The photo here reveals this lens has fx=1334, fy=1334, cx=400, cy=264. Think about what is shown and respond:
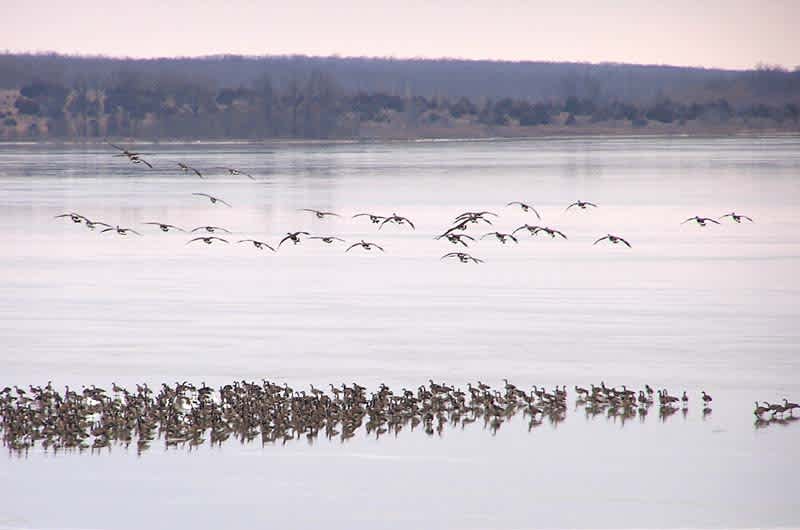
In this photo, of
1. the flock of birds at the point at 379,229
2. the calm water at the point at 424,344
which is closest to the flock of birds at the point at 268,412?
the calm water at the point at 424,344

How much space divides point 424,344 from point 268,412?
272 inches

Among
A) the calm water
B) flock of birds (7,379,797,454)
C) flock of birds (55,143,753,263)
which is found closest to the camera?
the calm water

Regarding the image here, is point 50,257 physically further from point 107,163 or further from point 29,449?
point 107,163

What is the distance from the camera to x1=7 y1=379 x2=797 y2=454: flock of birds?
17.5m

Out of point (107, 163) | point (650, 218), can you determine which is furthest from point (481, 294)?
point (107, 163)

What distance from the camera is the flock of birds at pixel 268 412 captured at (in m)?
17.5

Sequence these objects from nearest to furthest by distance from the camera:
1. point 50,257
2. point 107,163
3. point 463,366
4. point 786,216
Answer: point 463,366
point 50,257
point 786,216
point 107,163

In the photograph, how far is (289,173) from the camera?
82.5m

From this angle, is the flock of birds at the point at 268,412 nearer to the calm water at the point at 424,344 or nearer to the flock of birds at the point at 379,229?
the calm water at the point at 424,344

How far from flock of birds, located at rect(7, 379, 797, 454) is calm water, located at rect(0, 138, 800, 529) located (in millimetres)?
386

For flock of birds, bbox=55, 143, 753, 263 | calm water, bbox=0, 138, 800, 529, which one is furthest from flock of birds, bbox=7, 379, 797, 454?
flock of birds, bbox=55, 143, 753, 263

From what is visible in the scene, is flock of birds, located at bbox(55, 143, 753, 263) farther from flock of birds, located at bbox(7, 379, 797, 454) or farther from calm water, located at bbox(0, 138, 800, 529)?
flock of birds, located at bbox(7, 379, 797, 454)

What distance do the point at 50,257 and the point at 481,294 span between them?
49.2 feet

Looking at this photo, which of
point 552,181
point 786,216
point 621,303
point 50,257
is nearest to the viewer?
point 621,303
